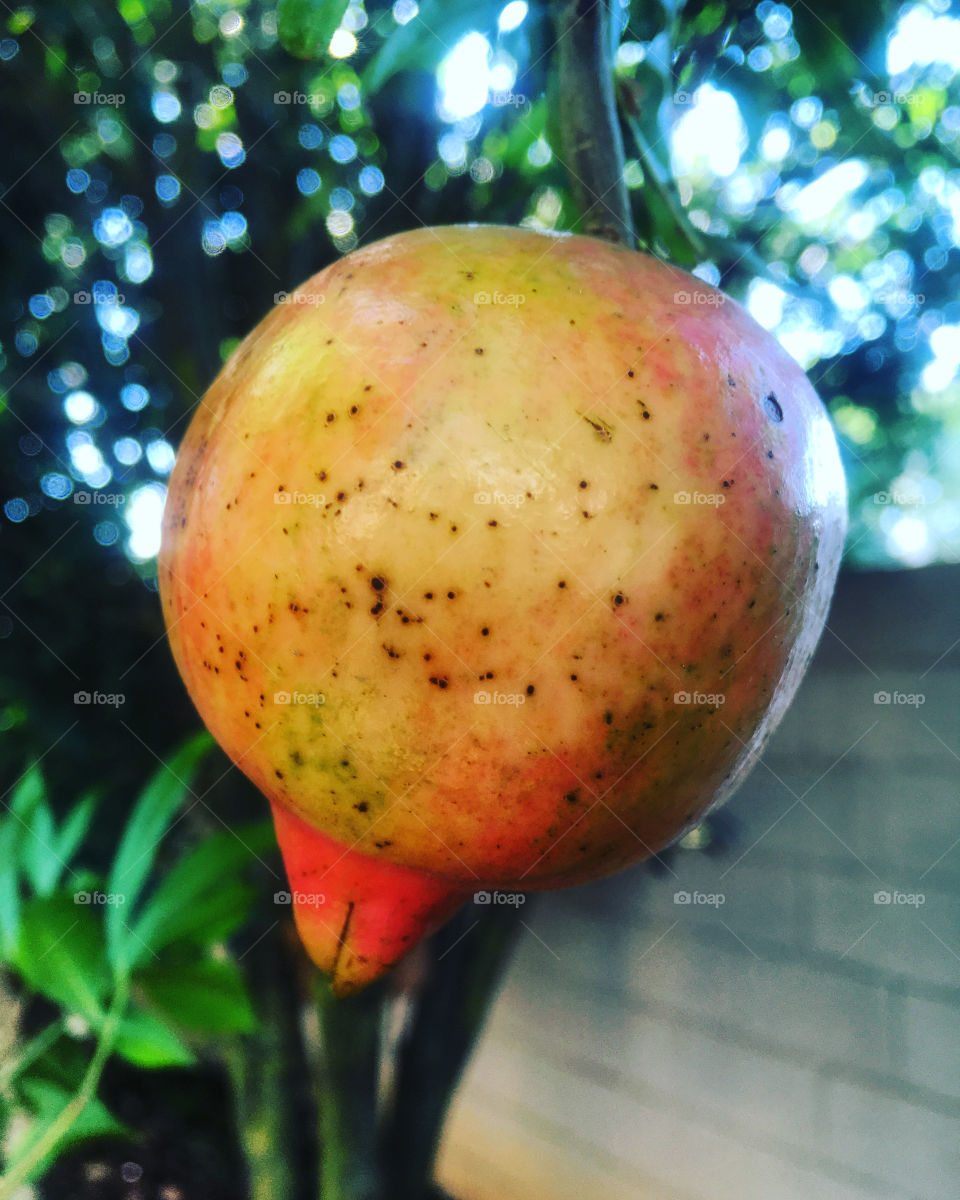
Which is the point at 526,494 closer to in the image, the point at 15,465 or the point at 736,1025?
the point at 15,465

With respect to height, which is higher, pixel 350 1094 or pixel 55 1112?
pixel 55 1112

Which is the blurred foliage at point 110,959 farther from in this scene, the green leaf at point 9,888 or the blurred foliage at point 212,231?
the blurred foliage at point 212,231

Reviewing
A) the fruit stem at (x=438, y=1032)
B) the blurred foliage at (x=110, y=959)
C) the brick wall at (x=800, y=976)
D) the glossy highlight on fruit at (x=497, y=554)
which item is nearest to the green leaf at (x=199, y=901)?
the blurred foliage at (x=110, y=959)

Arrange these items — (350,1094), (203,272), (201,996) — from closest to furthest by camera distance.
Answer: (201,996)
(203,272)
(350,1094)

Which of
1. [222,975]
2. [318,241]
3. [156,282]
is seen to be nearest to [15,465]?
[156,282]

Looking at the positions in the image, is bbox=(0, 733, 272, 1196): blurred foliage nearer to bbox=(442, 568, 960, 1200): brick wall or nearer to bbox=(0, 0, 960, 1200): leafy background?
bbox=(0, 0, 960, 1200): leafy background

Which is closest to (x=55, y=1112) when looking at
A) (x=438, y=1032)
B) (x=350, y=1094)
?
(x=350, y=1094)

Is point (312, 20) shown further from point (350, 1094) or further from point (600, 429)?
point (350, 1094)

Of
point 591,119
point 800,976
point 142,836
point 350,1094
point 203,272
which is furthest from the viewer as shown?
point 800,976
